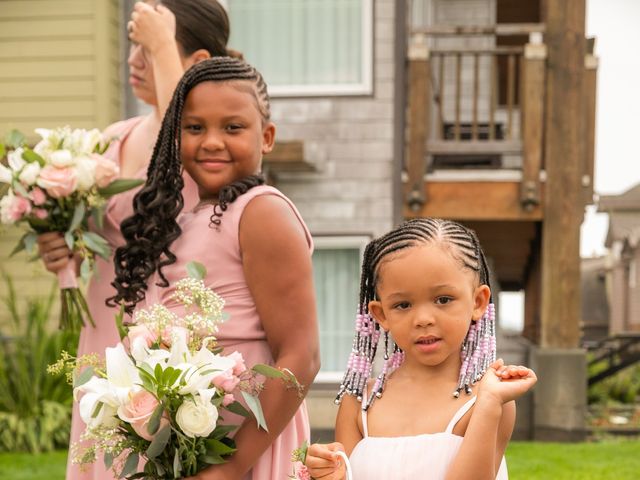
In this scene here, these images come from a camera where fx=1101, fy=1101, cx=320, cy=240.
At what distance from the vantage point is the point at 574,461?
880 cm

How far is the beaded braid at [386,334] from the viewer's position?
2418 millimetres

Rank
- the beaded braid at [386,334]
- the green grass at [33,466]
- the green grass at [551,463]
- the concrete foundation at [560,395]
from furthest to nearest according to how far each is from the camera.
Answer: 1. the concrete foundation at [560,395]
2. the green grass at [551,463]
3. the green grass at [33,466]
4. the beaded braid at [386,334]

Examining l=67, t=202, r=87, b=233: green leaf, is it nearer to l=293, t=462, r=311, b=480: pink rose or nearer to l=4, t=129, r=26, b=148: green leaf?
l=4, t=129, r=26, b=148: green leaf

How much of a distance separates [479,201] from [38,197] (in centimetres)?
792

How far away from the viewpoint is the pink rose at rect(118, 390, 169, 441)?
2.20m

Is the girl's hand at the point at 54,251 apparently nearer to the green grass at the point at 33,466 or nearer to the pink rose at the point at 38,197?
the pink rose at the point at 38,197

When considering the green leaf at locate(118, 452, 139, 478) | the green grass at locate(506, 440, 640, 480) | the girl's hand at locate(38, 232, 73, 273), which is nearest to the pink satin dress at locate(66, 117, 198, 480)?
the girl's hand at locate(38, 232, 73, 273)

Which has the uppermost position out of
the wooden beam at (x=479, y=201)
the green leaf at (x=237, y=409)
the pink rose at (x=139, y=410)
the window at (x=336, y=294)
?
the pink rose at (x=139, y=410)

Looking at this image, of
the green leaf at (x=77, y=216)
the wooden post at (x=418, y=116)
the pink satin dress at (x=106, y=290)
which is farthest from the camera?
the wooden post at (x=418, y=116)

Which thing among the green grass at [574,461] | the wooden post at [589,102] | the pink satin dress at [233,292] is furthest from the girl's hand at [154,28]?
the wooden post at [589,102]

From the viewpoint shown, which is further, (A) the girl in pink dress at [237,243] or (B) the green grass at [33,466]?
(B) the green grass at [33,466]

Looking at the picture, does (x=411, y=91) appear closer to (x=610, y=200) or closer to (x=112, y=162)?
(x=112, y=162)

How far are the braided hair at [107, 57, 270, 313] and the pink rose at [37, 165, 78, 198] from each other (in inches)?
25.1

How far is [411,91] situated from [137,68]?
24.6 feet
